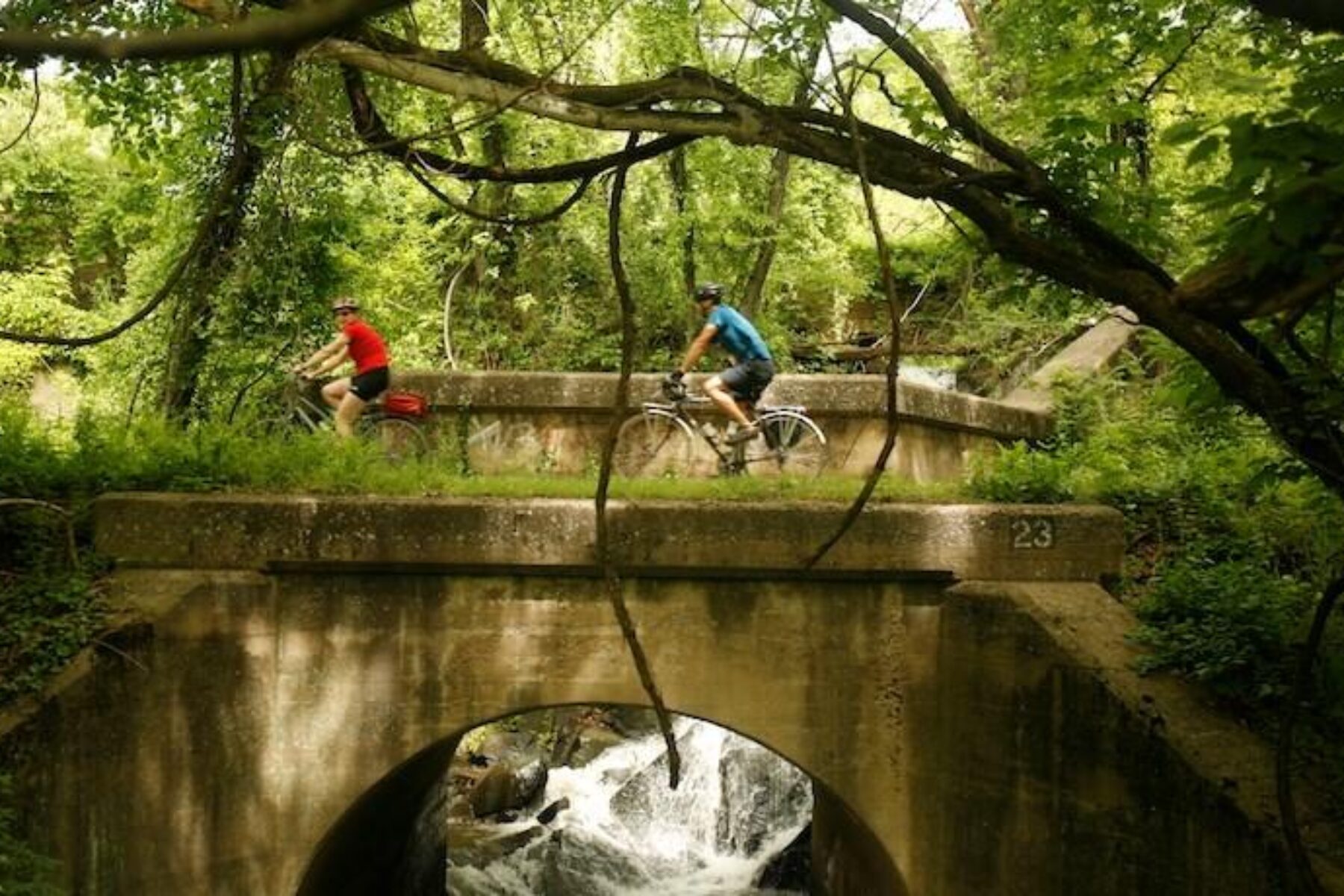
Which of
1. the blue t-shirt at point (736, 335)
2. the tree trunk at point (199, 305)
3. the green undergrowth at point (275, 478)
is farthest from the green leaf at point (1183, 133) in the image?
the tree trunk at point (199, 305)

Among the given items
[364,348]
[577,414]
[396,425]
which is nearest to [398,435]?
[396,425]

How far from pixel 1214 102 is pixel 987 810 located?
6419 mm

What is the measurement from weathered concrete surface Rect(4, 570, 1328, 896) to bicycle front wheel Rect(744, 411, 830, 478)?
2797 mm

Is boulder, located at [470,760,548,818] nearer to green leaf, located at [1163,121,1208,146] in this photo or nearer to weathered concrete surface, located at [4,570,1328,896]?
weathered concrete surface, located at [4,570,1328,896]

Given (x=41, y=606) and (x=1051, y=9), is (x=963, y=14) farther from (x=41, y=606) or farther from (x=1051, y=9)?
(x=41, y=606)

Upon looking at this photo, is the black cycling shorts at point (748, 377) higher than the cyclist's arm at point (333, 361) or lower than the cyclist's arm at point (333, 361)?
lower

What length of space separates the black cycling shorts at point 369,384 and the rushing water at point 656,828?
4.73 meters

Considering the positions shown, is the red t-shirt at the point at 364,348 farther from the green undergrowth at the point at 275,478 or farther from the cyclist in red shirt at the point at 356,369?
the green undergrowth at the point at 275,478

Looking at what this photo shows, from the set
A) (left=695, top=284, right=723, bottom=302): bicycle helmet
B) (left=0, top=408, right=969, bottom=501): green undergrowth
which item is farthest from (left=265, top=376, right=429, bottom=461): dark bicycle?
(left=695, top=284, right=723, bottom=302): bicycle helmet

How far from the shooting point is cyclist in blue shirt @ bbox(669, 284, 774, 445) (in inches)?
322

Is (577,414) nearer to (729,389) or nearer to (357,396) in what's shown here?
(729,389)

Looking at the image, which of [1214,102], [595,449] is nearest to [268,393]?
[595,449]

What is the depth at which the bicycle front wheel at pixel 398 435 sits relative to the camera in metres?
8.80

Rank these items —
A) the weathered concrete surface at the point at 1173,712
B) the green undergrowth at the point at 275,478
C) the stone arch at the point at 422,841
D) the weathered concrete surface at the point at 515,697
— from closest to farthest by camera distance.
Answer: the weathered concrete surface at the point at 1173,712 < the weathered concrete surface at the point at 515,697 < the stone arch at the point at 422,841 < the green undergrowth at the point at 275,478
